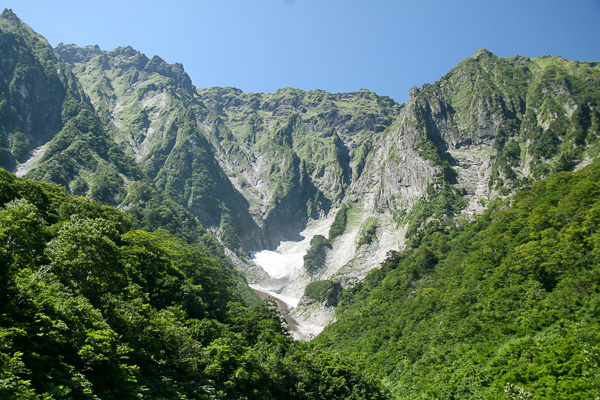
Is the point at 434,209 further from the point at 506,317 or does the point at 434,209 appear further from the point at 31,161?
the point at 31,161

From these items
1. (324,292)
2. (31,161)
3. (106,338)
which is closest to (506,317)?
(106,338)

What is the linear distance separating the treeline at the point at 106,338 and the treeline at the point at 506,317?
1439cm

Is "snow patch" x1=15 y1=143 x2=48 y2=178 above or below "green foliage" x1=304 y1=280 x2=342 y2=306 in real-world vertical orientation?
above


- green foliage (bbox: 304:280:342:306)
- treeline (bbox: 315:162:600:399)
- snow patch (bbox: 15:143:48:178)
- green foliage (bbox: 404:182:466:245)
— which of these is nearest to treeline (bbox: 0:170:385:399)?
treeline (bbox: 315:162:600:399)

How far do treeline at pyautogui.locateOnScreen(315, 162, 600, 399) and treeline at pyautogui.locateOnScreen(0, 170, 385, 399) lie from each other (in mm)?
14392

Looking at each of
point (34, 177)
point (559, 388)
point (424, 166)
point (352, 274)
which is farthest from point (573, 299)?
point (34, 177)

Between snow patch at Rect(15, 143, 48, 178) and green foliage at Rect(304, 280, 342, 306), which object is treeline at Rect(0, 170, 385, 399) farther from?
snow patch at Rect(15, 143, 48, 178)

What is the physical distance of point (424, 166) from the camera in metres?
198

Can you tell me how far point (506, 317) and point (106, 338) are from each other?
2053 inches

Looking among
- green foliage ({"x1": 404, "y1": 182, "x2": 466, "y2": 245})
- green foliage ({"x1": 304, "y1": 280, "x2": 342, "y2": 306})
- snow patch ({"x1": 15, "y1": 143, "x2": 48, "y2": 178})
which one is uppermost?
snow patch ({"x1": 15, "y1": 143, "x2": 48, "y2": 178})

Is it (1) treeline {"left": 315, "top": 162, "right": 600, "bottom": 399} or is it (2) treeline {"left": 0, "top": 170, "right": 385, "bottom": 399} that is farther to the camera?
(1) treeline {"left": 315, "top": 162, "right": 600, "bottom": 399}

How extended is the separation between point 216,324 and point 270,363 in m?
11.3

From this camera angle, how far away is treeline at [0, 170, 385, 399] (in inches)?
711

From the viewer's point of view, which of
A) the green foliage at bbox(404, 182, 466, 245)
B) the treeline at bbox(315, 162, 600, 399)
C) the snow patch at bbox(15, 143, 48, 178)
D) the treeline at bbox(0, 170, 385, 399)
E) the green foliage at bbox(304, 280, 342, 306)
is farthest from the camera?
the snow patch at bbox(15, 143, 48, 178)
